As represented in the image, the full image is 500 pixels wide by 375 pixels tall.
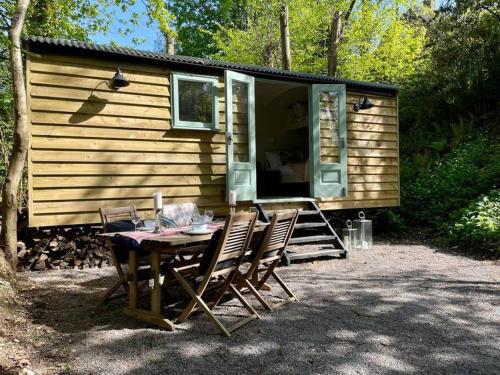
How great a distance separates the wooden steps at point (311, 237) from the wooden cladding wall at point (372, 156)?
448mm

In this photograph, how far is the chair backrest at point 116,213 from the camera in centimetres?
386

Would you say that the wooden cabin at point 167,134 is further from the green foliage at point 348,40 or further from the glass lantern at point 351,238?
the green foliage at point 348,40

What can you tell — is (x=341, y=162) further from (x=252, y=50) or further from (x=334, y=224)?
(x=252, y=50)

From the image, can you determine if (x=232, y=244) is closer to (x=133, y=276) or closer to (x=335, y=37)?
(x=133, y=276)

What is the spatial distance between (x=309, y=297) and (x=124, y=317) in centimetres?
170

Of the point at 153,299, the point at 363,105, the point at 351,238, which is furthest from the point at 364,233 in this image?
the point at 153,299

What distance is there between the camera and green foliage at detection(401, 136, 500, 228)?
8211mm

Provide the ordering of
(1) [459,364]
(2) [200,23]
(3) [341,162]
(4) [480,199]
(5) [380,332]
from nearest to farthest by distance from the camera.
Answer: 1. (1) [459,364]
2. (5) [380,332]
3. (3) [341,162]
4. (4) [480,199]
5. (2) [200,23]

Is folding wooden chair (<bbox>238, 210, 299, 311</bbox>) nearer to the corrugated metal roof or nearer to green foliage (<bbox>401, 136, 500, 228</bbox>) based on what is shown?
the corrugated metal roof

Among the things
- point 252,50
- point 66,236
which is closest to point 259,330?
point 66,236


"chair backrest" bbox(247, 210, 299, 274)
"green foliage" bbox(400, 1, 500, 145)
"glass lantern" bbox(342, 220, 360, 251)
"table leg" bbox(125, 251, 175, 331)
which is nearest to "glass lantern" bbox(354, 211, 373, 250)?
"glass lantern" bbox(342, 220, 360, 251)

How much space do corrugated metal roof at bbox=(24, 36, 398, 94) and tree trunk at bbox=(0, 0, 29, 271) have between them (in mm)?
413

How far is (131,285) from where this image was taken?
11.0 ft

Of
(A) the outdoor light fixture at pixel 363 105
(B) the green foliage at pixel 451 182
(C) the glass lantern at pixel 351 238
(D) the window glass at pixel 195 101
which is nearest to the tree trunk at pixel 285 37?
(B) the green foliage at pixel 451 182
